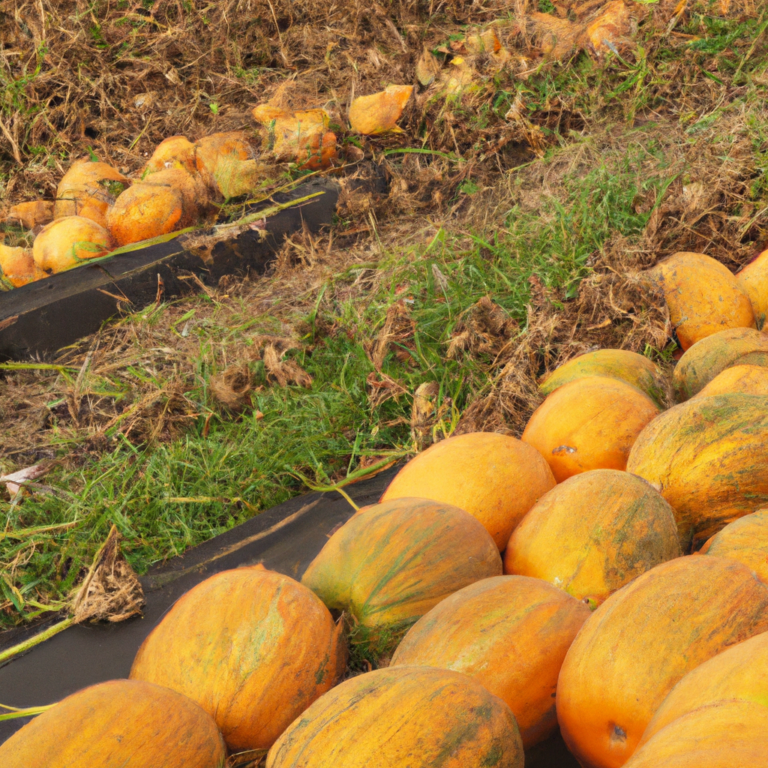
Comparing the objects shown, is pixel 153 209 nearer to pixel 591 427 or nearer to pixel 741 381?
pixel 591 427

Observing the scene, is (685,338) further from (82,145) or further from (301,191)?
(82,145)

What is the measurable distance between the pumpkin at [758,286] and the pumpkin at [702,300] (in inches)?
1.6

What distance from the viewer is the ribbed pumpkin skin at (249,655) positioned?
122 centimetres

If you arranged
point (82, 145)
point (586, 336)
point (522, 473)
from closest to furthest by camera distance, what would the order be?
1. point (522, 473)
2. point (586, 336)
3. point (82, 145)

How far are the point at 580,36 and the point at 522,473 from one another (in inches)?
180

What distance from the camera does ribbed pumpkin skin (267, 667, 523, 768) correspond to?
3.03 feet

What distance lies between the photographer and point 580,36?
5.26 meters

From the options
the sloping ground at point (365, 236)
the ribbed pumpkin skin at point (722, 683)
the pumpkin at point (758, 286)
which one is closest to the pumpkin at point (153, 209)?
the sloping ground at point (365, 236)

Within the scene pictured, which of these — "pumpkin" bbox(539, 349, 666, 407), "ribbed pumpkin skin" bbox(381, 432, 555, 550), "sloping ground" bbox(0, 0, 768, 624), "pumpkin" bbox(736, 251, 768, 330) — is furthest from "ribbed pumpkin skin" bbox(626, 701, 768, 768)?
"pumpkin" bbox(736, 251, 768, 330)

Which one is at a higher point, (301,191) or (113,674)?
(301,191)

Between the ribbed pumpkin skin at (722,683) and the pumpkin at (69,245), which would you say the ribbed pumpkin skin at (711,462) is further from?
the pumpkin at (69,245)

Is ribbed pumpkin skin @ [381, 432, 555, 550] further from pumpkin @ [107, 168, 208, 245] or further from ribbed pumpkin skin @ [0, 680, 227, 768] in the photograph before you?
pumpkin @ [107, 168, 208, 245]

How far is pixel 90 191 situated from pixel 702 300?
372cm

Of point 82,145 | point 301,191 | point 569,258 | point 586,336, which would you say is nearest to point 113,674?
point 586,336
